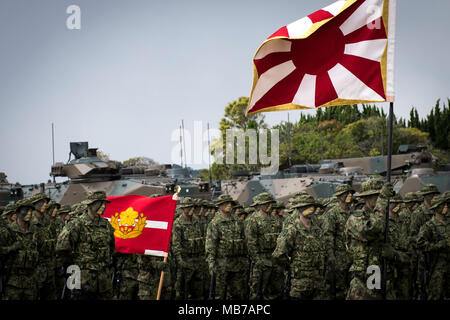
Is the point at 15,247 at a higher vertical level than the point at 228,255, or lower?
higher

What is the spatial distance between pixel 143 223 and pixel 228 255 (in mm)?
1508

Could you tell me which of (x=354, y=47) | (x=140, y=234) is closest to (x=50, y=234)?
(x=140, y=234)

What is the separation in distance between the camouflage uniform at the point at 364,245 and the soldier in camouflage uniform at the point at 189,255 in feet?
10.0

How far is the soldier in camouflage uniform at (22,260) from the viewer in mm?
6742

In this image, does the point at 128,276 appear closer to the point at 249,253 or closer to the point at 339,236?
the point at 249,253

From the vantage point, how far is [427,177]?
650 inches

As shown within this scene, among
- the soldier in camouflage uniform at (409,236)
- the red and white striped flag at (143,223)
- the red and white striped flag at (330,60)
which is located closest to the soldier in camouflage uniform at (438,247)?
the soldier in camouflage uniform at (409,236)

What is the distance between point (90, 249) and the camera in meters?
6.40

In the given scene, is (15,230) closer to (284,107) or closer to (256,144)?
(284,107)

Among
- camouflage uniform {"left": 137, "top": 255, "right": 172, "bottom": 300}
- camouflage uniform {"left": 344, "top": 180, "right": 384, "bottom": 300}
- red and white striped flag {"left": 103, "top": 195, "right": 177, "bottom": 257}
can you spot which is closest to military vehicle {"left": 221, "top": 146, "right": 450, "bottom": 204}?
camouflage uniform {"left": 137, "top": 255, "right": 172, "bottom": 300}

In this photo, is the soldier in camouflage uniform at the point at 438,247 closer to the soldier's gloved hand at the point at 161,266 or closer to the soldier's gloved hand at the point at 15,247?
the soldier's gloved hand at the point at 161,266

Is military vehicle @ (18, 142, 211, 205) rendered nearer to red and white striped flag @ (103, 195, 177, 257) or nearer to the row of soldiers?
the row of soldiers

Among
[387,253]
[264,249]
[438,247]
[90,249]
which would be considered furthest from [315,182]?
[387,253]
